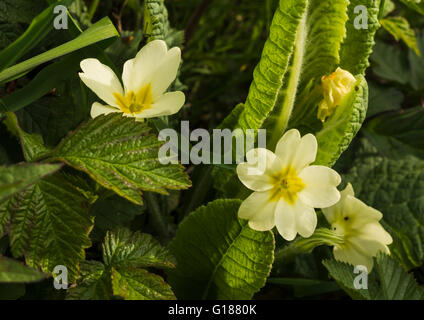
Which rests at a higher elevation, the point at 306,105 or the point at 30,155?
the point at 30,155

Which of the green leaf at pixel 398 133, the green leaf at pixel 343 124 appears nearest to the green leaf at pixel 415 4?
the green leaf at pixel 343 124

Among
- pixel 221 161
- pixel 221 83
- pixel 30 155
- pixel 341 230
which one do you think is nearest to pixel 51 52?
Result: pixel 30 155

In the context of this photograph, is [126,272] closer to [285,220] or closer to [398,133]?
[285,220]

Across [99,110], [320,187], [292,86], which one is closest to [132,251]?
[99,110]

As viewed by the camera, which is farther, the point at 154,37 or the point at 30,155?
the point at 154,37

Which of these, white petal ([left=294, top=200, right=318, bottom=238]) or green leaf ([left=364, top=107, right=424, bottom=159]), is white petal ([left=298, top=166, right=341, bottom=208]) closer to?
white petal ([left=294, top=200, right=318, bottom=238])
